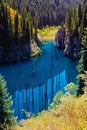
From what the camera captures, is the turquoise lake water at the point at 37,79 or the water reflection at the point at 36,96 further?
the turquoise lake water at the point at 37,79

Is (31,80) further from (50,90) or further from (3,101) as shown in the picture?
(3,101)

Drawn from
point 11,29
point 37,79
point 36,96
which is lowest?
point 37,79

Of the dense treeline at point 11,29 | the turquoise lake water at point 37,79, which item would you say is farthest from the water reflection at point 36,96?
the dense treeline at point 11,29

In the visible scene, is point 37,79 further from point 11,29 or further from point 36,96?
point 11,29

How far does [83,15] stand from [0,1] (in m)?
39.3

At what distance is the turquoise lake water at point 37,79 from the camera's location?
74.0 metres

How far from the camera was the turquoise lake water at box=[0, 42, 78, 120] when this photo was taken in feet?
243

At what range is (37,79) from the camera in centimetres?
9838

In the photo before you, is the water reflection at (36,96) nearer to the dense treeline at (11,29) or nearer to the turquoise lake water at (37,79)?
the turquoise lake water at (37,79)

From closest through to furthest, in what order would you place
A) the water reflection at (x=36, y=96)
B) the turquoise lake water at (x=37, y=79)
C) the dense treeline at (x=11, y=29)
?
the water reflection at (x=36, y=96)
the turquoise lake water at (x=37, y=79)
the dense treeline at (x=11, y=29)

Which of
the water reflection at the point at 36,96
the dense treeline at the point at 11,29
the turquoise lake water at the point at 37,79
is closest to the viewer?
the water reflection at the point at 36,96

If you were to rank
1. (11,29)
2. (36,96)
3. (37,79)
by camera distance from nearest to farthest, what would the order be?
(36,96) < (37,79) < (11,29)

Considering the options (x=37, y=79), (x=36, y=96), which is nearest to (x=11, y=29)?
(x=37, y=79)

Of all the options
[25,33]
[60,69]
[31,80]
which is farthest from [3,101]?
[25,33]
